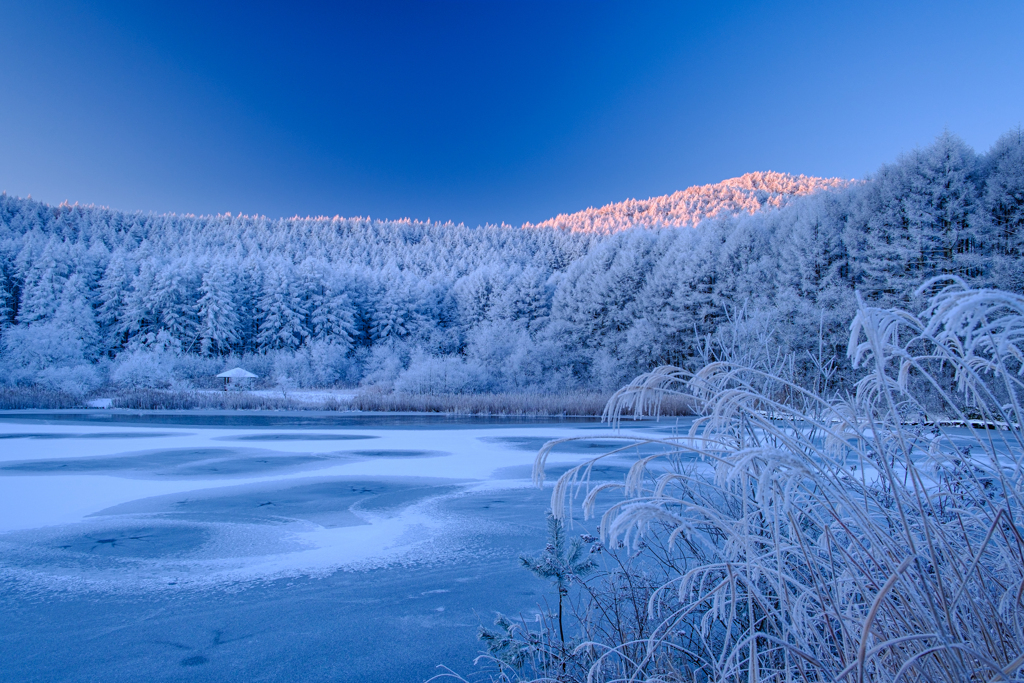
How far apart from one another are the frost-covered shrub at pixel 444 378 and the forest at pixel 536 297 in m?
0.10

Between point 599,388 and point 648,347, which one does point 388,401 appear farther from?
point 648,347

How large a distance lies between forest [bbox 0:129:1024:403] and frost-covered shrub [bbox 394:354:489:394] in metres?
0.10

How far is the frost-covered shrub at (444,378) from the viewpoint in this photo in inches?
1026

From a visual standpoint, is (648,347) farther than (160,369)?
No

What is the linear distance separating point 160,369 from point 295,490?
89.6 feet

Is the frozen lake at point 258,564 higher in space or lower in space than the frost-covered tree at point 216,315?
lower

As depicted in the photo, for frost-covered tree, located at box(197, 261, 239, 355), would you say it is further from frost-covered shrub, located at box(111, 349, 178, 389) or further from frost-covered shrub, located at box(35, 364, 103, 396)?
frost-covered shrub, located at box(35, 364, 103, 396)

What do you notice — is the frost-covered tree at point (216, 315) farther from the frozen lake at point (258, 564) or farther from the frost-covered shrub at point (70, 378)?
the frozen lake at point (258, 564)

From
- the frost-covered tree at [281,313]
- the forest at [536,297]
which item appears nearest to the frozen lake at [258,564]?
the forest at [536,297]

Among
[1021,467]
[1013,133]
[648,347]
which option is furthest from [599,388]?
[1021,467]

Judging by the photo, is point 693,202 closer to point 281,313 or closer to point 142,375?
point 281,313

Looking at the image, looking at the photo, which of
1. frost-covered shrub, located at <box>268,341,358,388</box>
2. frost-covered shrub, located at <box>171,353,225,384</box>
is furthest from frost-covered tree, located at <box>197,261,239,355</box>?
frost-covered shrub, located at <box>268,341,358,388</box>

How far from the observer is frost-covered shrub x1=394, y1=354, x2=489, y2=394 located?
26.1 meters

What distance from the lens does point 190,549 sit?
4.11 meters
